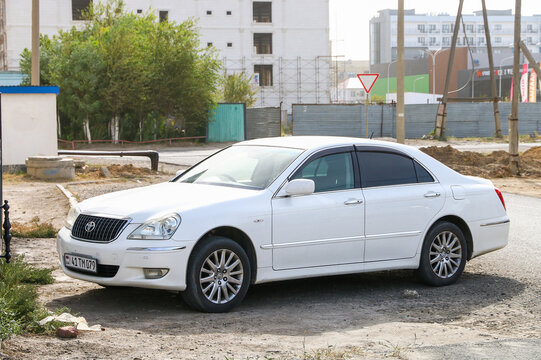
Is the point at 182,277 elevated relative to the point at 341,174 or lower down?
lower down

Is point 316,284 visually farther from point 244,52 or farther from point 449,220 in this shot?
point 244,52

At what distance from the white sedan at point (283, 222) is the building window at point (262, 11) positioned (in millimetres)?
71359

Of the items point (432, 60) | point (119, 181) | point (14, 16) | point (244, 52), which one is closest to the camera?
point (119, 181)

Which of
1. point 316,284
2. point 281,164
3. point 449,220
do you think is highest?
point 281,164

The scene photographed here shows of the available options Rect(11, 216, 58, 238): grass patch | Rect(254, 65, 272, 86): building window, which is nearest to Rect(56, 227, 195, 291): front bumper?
Rect(11, 216, 58, 238): grass patch

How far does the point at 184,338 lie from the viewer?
618 centimetres

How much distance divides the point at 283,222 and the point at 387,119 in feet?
144

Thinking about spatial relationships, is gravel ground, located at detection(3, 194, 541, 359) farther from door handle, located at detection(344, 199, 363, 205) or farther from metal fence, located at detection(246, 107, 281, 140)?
metal fence, located at detection(246, 107, 281, 140)

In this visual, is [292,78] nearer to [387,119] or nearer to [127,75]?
[387,119]

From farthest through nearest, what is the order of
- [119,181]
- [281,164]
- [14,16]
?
[14,16], [119,181], [281,164]

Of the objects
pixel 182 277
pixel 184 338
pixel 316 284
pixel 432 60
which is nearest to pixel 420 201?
pixel 316 284

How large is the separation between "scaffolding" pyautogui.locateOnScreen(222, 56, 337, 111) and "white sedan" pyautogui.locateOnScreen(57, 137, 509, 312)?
70.5m

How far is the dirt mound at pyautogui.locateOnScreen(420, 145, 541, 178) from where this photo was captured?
24703 mm

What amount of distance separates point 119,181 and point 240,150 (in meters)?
12.5
